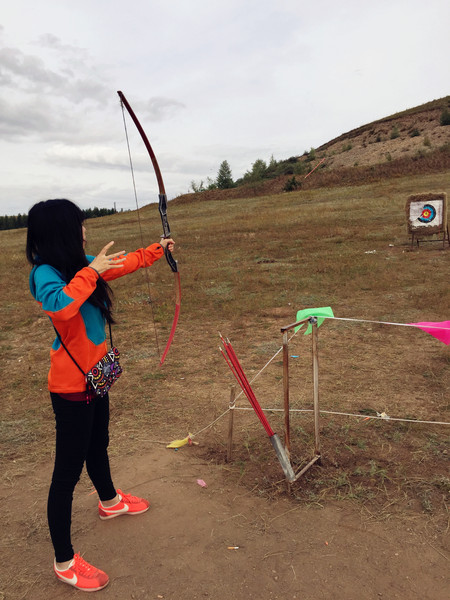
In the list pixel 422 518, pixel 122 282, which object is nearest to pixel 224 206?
pixel 122 282

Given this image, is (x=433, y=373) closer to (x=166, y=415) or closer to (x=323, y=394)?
(x=323, y=394)

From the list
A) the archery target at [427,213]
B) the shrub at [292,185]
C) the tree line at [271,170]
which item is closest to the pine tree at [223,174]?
the tree line at [271,170]

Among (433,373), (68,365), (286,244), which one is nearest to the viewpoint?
(68,365)

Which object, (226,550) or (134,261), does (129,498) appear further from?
(134,261)

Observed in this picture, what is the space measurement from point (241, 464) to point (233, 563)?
3.12 ft

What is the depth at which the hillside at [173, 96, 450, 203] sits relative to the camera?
26672mm

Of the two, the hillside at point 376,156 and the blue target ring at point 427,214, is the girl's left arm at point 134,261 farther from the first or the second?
the hillside at point 376,156

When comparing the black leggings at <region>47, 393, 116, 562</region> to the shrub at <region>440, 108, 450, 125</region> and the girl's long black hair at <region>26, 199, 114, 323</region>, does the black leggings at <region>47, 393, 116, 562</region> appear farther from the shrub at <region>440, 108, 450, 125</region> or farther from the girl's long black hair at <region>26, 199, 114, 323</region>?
the shrub at <region>440, 108, 450, 125</region>

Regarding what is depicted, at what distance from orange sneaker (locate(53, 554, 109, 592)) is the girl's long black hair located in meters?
1.45

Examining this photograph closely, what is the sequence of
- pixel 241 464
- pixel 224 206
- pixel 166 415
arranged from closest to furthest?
pixel 241 464 → pixel 166 415 → pixel 224 206

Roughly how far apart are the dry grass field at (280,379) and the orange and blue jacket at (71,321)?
3.69 ft

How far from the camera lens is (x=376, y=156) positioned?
34.0 meters

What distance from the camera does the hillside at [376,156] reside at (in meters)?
26.7

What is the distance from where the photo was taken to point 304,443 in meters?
3.46
